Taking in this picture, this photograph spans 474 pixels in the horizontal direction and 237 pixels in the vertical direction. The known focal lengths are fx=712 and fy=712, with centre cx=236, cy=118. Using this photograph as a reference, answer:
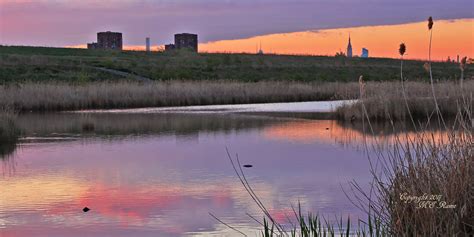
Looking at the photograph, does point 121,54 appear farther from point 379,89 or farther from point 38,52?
point 379,89

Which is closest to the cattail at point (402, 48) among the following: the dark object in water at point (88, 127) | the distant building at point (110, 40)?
the dark object in water at point (88, 127)

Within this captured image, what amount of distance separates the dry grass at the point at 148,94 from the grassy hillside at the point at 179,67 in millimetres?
7339

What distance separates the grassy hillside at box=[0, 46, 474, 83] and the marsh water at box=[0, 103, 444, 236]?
1720cm

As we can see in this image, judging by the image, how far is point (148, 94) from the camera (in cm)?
2516

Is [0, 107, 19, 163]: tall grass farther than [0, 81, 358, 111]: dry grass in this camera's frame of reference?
No

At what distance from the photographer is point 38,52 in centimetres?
6222

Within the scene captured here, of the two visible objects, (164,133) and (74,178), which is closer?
(74,178)

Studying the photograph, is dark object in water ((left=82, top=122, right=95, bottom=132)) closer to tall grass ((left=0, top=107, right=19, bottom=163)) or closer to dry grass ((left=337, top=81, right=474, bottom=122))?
tall grass ((left=0, top=107, right=19, bottom=163))

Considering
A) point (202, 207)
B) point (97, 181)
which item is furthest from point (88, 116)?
point (202, 207)

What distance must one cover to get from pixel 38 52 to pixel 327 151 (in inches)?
2122

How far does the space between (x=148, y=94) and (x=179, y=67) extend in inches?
1076

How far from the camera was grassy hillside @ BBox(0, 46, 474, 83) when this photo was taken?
40.5 meters

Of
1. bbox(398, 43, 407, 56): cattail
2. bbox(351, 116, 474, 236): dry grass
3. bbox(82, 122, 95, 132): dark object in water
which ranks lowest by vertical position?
bbox(82, 122, 95, 132): dark object in water

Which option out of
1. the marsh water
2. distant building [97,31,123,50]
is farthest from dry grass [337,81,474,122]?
distant building [97,31,123,50]
